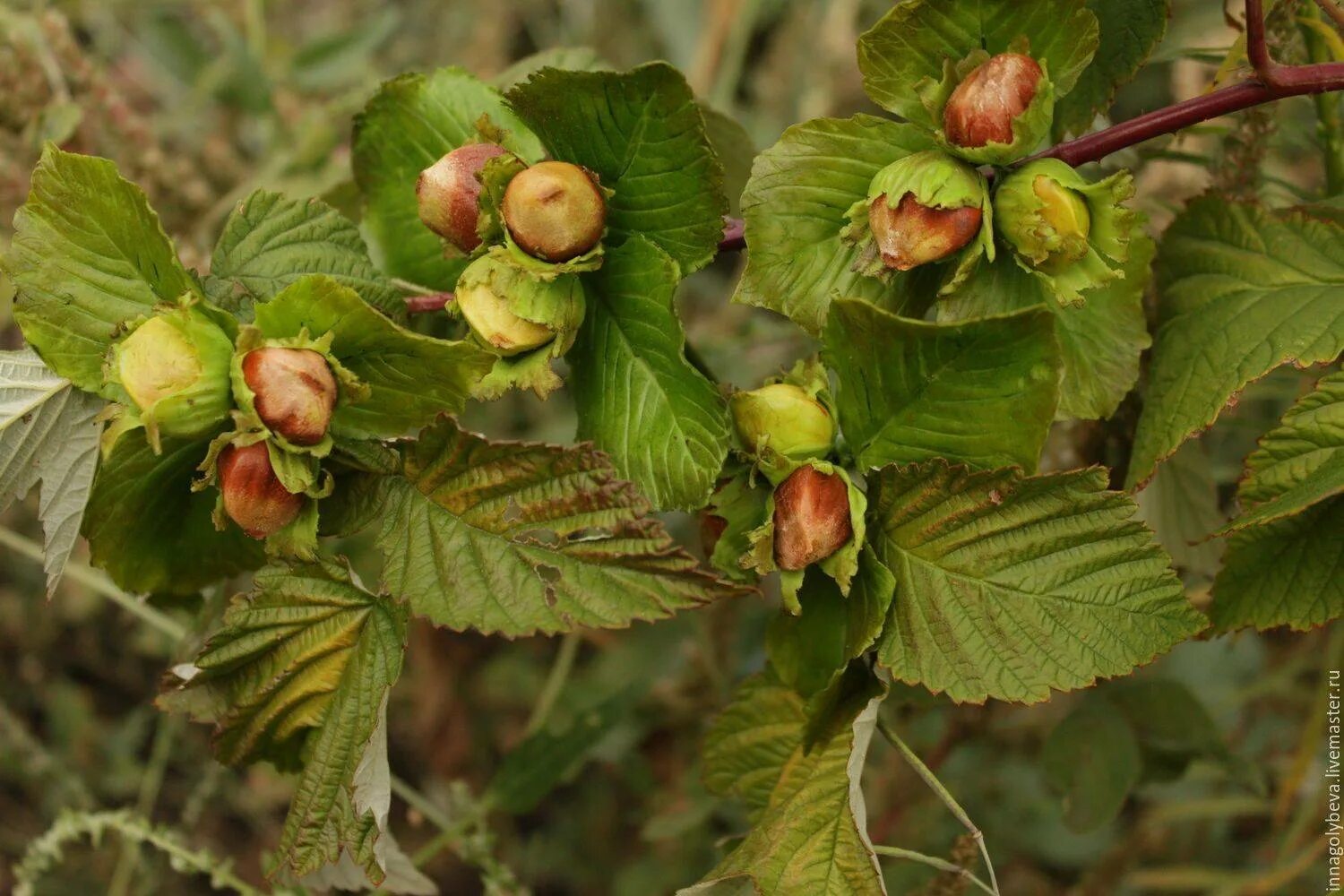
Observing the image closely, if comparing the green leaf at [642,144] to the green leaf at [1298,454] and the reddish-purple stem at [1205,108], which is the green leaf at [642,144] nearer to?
the reddish-purple stem at [1205,108]

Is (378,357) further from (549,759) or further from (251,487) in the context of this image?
(549,759)

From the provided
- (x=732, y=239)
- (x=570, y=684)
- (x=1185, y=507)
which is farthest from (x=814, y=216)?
(x=570, y=684)

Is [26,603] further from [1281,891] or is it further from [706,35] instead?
[1281,891]

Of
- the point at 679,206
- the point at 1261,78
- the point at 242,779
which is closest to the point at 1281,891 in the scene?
the point at 1261,78

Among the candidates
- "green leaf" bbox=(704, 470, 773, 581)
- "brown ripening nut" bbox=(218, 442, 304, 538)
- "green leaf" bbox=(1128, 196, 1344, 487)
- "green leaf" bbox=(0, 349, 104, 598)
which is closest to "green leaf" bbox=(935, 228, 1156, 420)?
"green leaf" bbox=(1128, 196, 1344, 487)

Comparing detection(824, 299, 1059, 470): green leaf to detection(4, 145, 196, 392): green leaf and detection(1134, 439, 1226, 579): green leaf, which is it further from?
detection(4, 145, 196, 392): green leaf

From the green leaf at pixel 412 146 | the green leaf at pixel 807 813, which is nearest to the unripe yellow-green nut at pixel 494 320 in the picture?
the green leaf at pixel 412 146
